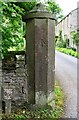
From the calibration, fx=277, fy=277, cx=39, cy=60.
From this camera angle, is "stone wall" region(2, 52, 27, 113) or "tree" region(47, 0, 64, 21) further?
"tree" region(47, 0, 64, 21)

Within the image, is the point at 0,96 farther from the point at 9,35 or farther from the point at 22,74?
the point at 9,35

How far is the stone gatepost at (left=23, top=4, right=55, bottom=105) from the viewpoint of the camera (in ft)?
19.1

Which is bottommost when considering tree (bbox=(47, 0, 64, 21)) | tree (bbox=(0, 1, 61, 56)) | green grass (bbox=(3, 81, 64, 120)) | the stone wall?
green grass (bbox=(3, 81, 64, 120))

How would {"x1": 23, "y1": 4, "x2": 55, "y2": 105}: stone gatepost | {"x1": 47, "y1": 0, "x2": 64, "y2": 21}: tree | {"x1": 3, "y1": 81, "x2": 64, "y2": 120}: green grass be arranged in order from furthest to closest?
{"x1": 47, "y1": 0, "x2": 64, "y2": 21}: tree, {"x1": 23, "y1": 4, "x2": 55, "y2": 105}: stone gatepost, {"x1": 3, "y1": 81, "x2": 64, "y2": 120}: green grass

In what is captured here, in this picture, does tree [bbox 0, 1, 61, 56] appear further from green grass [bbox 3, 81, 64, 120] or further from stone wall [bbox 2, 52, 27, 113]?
green grass [bbox 3, 81, 64, 120]

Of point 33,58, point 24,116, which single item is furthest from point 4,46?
point 24,116

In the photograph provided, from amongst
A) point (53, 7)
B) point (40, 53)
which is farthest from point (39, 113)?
point (53, 7)

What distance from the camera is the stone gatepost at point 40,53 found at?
5.84 m

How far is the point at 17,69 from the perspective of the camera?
586 cm

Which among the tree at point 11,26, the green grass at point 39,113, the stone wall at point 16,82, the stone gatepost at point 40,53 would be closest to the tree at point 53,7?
the stone gatepost at point 40,53

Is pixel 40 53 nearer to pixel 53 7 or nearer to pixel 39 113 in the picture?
pixel 39 113

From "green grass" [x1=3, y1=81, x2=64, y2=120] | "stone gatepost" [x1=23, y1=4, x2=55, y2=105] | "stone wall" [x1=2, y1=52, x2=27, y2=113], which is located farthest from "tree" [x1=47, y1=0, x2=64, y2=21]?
"green grass" [x1=3, y1=81, x2=64, y2=120]

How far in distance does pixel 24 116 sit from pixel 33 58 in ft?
4.05

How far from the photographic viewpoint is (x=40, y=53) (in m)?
5.90
